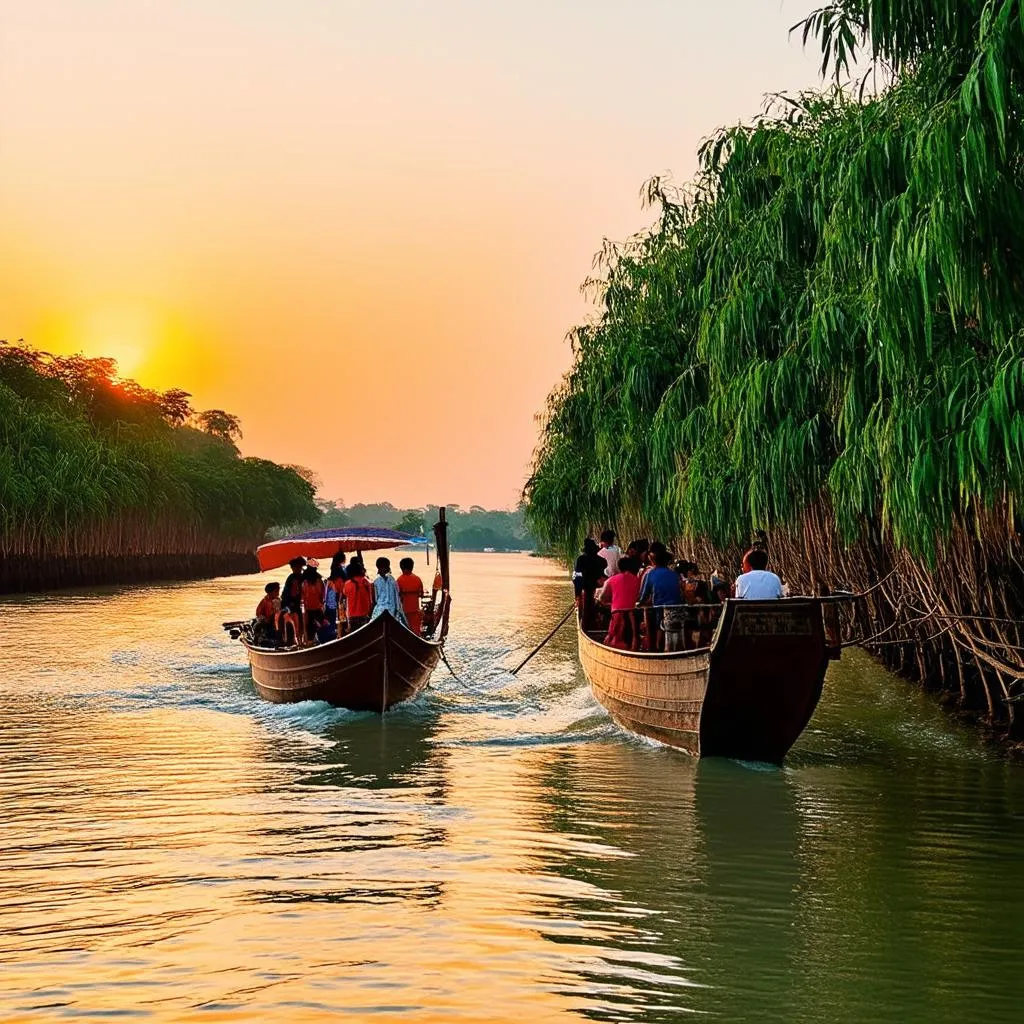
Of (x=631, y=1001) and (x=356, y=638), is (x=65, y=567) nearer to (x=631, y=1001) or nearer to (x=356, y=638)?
(x=356, y=638)

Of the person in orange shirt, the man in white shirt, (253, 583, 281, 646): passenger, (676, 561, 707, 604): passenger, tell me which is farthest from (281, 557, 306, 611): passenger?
the man in white shirt

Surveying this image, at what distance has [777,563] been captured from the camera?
73.0 feet

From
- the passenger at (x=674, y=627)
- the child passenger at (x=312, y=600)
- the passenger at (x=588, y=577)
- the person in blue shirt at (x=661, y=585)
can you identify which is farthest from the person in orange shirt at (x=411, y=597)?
the passenger at (x=674, y=627)

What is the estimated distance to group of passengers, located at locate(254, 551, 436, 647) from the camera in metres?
16.0

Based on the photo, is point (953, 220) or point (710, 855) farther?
Answer: point (710, 855)

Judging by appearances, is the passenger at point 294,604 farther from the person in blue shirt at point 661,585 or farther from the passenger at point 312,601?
the person in blue shirt at point 661,585

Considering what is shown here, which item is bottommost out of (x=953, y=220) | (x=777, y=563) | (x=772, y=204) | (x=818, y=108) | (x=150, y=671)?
(x=150, y=671)

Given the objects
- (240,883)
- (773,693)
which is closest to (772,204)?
(773,693)

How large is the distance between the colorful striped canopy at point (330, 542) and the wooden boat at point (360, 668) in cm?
354

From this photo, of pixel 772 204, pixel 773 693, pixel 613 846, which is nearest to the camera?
pixel 613 846

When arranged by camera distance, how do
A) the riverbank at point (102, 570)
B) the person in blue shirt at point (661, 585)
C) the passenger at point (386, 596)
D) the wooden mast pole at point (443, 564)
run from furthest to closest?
the riverbank at point (102, 570) < the wooden mast pole at point (443, 564) < the passenger at point (386, 596) < the person in blue shirt at point (661, 585)

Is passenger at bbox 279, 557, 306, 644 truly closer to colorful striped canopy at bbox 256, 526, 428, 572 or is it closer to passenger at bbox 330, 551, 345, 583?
passenger at bbox 330, 551, 345, 583

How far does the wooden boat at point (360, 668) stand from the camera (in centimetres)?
1484

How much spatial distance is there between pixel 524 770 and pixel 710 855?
11.5 feet
